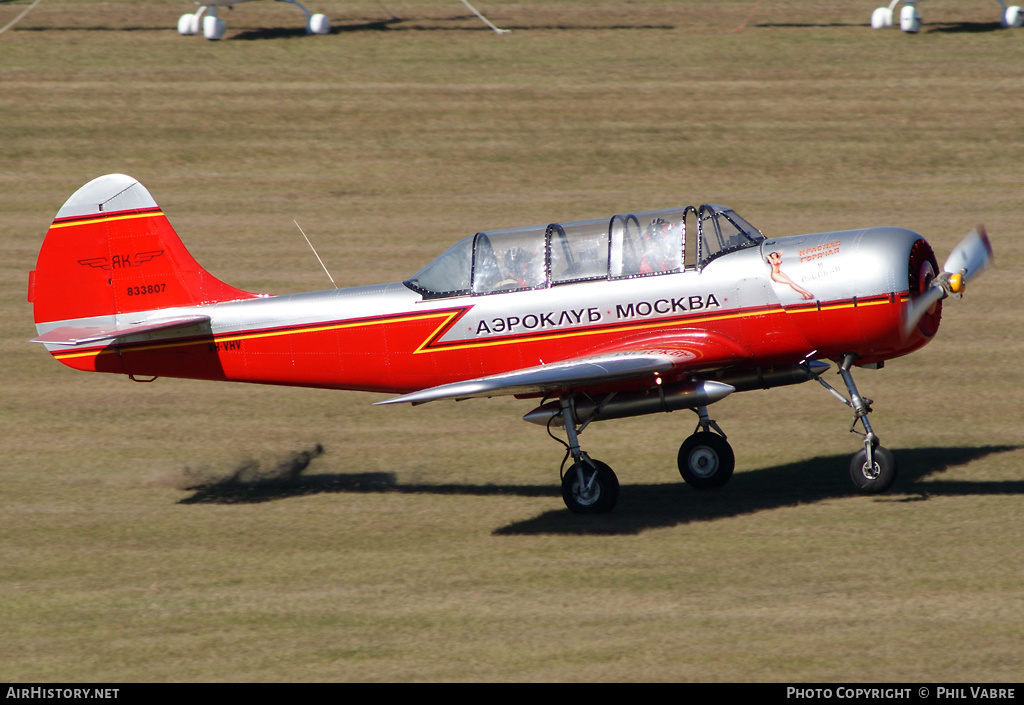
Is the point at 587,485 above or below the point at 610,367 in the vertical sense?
below

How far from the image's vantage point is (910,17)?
26.4m

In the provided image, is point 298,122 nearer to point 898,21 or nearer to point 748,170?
point 748,170

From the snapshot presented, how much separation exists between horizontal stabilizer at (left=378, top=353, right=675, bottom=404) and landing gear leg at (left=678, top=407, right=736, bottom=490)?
1625mm

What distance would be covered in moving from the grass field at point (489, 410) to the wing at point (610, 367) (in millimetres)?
1436

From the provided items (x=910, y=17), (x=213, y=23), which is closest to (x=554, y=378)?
(x=910, y=17)

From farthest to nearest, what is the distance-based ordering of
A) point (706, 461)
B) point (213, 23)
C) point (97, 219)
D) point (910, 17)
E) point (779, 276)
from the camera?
point (213, 23) → point (910, 17) → point (97, 219) → point (706, 461) → point (779, 276)

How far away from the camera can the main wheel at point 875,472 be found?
11.0 metres

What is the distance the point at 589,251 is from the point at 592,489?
7.43 ft

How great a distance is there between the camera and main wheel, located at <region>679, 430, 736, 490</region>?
11.8 meters

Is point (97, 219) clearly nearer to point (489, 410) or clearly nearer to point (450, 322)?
point (450, 322)

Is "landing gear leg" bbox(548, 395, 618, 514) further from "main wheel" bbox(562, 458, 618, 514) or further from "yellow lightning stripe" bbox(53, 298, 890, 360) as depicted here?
"yellow lightning stripe" bbox(53, 298, 890, 360)

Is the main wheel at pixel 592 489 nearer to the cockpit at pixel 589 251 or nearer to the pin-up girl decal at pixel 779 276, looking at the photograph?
the cockpit at pixel 589 251

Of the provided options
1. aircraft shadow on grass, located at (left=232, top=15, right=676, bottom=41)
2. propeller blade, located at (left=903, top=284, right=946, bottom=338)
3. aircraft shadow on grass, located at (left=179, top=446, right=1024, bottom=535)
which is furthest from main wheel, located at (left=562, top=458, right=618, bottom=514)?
aircraft shadow on grass, located at (left=232, top=15, right=676, bottom=41)

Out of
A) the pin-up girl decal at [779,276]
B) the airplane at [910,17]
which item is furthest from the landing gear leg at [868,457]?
the airplane at [910,17]
